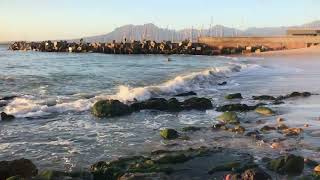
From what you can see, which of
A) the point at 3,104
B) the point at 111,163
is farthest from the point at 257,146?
the point at 3,104

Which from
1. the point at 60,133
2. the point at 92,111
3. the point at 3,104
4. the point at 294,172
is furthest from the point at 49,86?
the point at 294,172

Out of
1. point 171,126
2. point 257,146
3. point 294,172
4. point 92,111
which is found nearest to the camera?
point 294,172

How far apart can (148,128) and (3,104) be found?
28.3 ft

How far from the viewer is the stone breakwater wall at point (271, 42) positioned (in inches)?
3570

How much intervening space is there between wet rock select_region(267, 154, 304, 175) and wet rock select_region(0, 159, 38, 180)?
5019 millimetres

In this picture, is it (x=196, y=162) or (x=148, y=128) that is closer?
(x=196, y=162)

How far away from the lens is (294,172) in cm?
1112

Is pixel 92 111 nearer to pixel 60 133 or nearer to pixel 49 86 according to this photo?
pixel 60 133

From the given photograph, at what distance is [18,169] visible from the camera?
35.8 ft

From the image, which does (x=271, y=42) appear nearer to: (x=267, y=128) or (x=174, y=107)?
(x=174, y=107)

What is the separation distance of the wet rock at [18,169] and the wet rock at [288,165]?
5019 millimetres

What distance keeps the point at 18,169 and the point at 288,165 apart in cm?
559

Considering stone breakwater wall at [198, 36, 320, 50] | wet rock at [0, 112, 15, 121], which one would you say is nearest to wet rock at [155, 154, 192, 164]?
wet rock at [0, 112, 15, 121]

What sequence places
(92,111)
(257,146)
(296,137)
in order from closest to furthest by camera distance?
(257,146), (296,137), (92,111)
